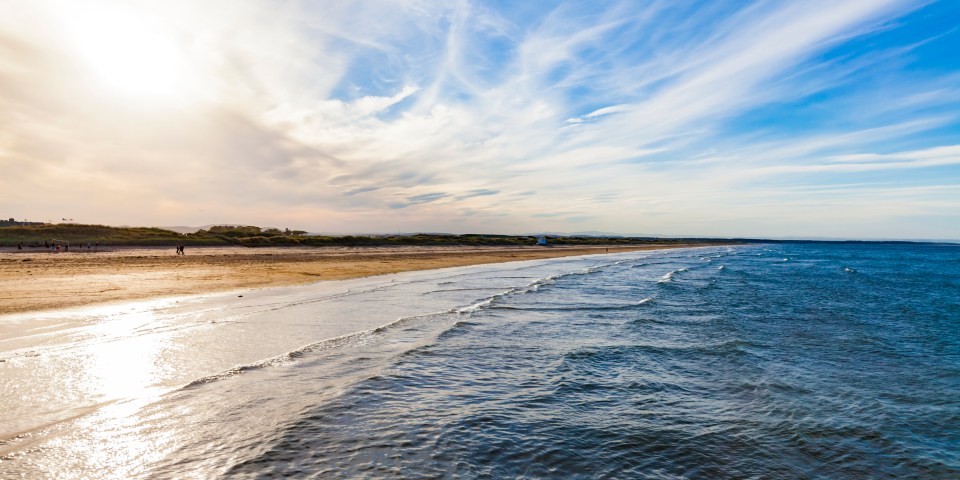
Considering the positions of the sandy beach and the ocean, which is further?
the sandy beach

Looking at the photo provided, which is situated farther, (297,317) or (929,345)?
(297,317)

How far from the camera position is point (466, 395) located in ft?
30.3

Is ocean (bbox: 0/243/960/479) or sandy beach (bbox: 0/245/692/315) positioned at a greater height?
sandy beach (bbox: 0/245/692/315)

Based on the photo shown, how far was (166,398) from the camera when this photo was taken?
27.6 ft

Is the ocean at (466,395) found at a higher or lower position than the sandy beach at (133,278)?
lower

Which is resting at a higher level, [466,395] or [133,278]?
[133,278]

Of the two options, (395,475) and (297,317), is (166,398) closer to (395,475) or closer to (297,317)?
(395,475)

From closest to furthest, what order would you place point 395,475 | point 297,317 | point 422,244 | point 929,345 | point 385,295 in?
point 395,475
point 929,345
point 297,317
point 385,295
point 422,244

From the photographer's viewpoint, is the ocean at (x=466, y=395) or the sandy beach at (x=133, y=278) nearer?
the ocean at (x=466, y=395)

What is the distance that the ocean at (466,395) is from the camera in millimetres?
6500

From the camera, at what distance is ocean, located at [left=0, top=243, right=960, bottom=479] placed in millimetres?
6500

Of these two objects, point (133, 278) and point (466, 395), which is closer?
point (466, 395)

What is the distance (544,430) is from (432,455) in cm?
193

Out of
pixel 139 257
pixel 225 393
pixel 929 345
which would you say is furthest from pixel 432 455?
pixel 139 257
